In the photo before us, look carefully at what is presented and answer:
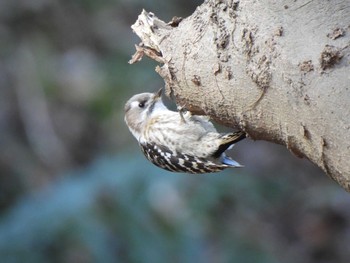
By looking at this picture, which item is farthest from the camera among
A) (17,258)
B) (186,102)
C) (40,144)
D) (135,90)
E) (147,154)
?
(40,144)

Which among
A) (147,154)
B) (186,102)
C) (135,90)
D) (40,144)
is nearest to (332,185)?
(135,90)

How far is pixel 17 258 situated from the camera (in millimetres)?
5668

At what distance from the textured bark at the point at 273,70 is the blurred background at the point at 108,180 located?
2724 mm

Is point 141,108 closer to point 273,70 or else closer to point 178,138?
point 178,138

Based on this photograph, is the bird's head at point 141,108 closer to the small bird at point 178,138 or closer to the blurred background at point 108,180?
the small bird at point 178,138

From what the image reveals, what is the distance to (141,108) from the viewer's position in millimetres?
4363

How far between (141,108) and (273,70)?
1815mm

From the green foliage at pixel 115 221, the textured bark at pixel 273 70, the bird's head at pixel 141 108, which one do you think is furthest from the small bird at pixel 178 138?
the green foliage at pixel 115 221

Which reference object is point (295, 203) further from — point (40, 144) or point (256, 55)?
point (256, 55)

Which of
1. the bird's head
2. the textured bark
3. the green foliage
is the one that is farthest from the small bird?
the green foliage

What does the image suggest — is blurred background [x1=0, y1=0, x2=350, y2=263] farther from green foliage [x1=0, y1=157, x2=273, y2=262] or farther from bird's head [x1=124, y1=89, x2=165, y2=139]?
bird's head [x1=124, y1=89, x2=165, y2=139]

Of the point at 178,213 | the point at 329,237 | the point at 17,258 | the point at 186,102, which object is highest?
the point at 186,102

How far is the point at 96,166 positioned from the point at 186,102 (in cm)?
306

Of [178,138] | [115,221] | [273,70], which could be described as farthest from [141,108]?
[273,70]
